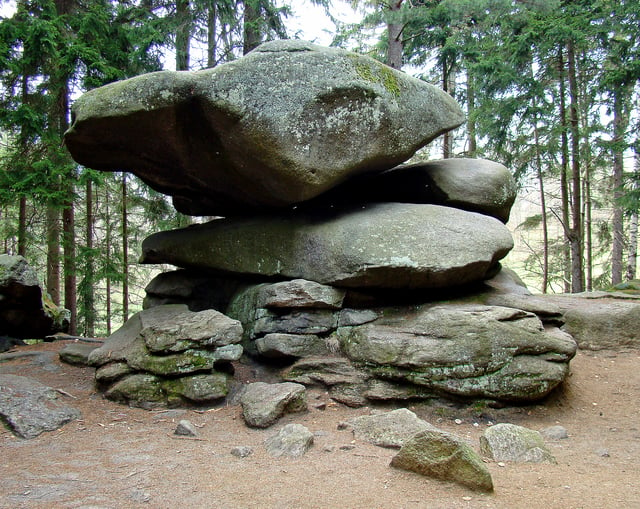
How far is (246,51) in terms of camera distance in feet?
40.2

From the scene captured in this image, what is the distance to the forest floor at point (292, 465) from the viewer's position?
347 centimetres

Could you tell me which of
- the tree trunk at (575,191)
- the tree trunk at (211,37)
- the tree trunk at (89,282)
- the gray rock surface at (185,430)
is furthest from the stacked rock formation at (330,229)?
the tree trunk at (211,37)

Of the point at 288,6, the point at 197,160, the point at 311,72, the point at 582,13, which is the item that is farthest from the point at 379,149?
the point at 582,13

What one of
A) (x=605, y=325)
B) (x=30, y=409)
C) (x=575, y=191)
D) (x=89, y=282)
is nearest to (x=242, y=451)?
(x=30, y=409)

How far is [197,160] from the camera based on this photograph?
707 centimetres

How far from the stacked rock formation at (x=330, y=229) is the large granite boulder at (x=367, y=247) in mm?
→ 23

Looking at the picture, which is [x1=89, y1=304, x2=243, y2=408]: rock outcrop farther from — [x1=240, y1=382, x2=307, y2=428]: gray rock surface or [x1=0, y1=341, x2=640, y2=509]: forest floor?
[x1=240, y1=382, x2=307, y2=428]: gray rock surface

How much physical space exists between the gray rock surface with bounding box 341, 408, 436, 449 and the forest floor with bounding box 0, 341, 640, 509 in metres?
0.13

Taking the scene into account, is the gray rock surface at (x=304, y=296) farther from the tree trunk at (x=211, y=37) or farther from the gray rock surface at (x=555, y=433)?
the tree trunk at (x=211, y=37)

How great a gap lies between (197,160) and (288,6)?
23.6ft

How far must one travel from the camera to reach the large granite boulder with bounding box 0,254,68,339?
27.8ft

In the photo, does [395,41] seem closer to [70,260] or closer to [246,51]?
→ [246,51]

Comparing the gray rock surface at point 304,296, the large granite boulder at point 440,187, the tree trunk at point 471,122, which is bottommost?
the gray rock surface at point 304,296

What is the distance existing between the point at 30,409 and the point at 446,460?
4.62 metres
